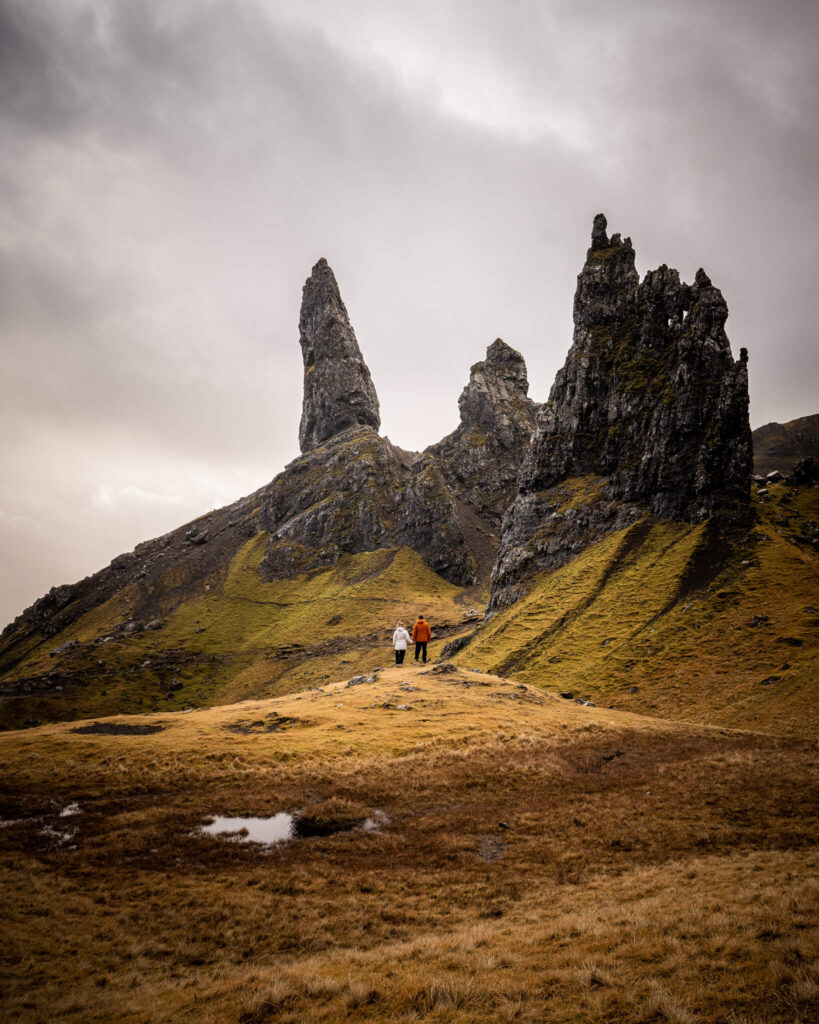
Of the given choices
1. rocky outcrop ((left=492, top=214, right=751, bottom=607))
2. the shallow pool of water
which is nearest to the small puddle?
the shallow pool of water

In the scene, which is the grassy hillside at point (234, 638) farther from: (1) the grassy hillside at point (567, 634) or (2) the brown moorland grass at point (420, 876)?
(2) the brown moorland grass at point (420, 876)

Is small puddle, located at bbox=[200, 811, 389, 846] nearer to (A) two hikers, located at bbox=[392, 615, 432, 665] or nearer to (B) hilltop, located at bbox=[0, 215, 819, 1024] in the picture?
(B) hilltop, located at bbox=[0, 215, 819, 1024]

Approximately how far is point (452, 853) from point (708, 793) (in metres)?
14.4

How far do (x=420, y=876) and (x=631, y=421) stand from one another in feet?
351

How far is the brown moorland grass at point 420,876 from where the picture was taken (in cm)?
1092

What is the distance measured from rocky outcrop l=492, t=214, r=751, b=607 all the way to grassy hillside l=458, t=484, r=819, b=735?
275 inches

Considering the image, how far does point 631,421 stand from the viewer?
107688 mm

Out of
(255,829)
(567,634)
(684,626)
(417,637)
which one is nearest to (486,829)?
(255,829)

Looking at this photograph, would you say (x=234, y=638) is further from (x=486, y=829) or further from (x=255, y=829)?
(x=486, y=829)

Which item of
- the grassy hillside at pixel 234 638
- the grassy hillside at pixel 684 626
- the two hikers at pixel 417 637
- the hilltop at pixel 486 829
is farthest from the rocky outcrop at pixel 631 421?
the two hikers at pixel 417 637

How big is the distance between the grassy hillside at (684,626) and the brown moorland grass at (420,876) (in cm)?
1385

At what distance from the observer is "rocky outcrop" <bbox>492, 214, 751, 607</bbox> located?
9069 centimetres

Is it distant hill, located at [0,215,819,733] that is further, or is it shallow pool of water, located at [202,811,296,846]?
distant hill, located at [0,215,819,733]

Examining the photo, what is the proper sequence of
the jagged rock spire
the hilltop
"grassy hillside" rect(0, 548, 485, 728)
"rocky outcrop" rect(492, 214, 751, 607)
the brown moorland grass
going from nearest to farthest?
the brown moorland grass, the hilltop, the jagged rock spire, "rocky outcrop" rect(492, 214, 751, 607), "grassy hillside" rect(0, 548, 485, 728)
